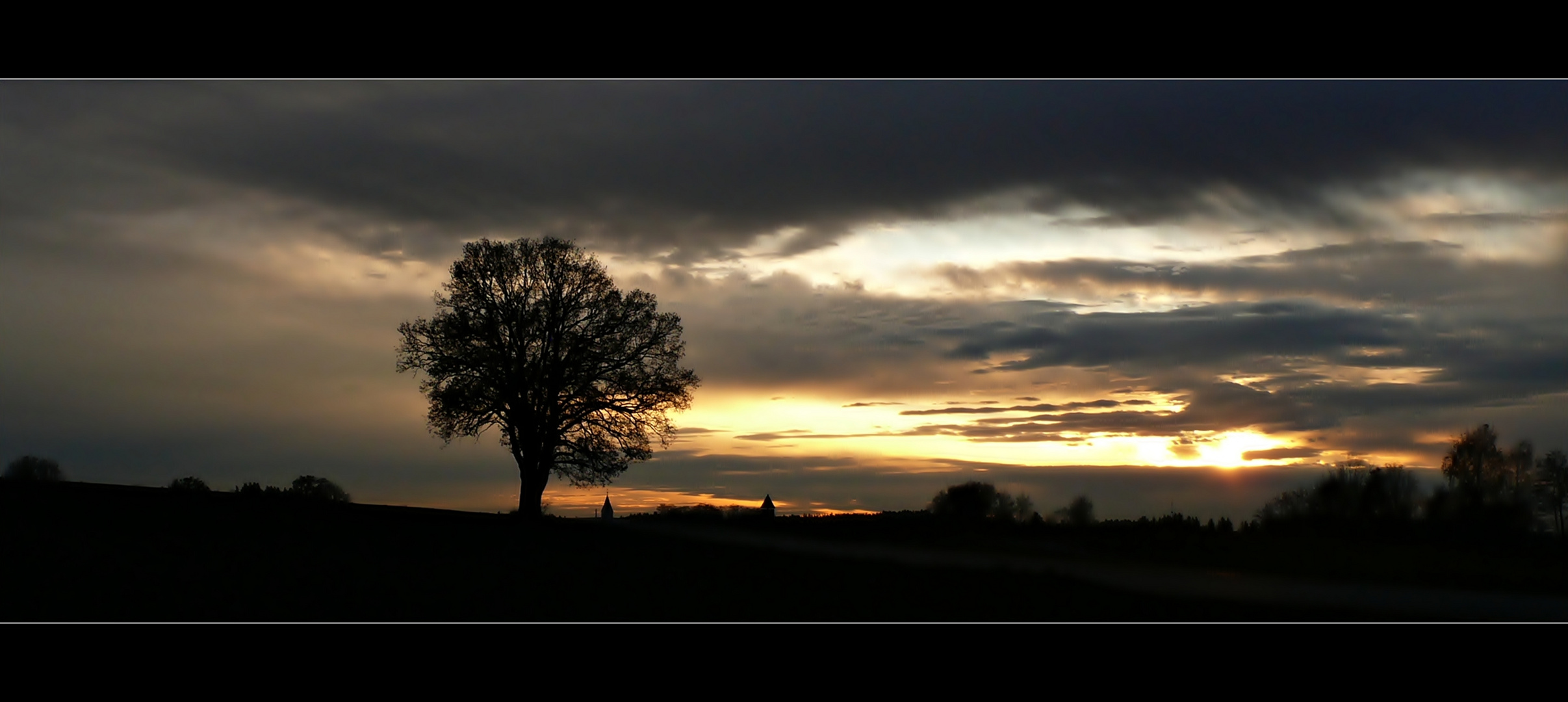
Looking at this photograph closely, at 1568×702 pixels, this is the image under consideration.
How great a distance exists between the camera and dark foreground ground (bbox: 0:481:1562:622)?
1648 centimetres

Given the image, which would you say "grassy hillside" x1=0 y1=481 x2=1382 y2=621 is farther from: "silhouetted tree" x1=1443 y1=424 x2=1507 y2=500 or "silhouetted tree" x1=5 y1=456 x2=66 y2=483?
"silhouetted tree" x1=1443 y1=424 x2=1507 y2=500

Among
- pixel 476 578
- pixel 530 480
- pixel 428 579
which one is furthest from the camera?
pixel 530 480

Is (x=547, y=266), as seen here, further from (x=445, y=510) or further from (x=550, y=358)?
(x=445, y=510)

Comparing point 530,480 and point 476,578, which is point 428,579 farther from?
point 530,480

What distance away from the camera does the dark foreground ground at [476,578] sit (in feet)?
54.1

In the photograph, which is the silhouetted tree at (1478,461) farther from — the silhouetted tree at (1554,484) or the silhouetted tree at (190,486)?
the silhouetted tree at (190,486)

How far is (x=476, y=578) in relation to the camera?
20.4 m

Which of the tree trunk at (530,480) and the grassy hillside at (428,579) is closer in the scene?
the grassy hillside at (428,579)

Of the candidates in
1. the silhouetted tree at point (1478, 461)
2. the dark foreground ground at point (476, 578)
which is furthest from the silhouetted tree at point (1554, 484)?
the dark foreground ground at point (476, 578)

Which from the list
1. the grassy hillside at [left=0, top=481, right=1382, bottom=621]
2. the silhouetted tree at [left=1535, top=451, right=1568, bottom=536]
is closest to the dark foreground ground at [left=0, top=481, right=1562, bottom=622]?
the grassy hillside at [left=0, top=481, right=1382, bottom=621]

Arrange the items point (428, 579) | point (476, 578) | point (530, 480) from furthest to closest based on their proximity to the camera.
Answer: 1. point (530, 480)
2. point (476, 578)
3. point (428, 579)

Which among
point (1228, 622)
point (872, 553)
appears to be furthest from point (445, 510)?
point (1228, 622)

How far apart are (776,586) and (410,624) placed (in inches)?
275

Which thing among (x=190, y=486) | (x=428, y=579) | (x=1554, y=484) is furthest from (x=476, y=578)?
(x=1554, y=484)
